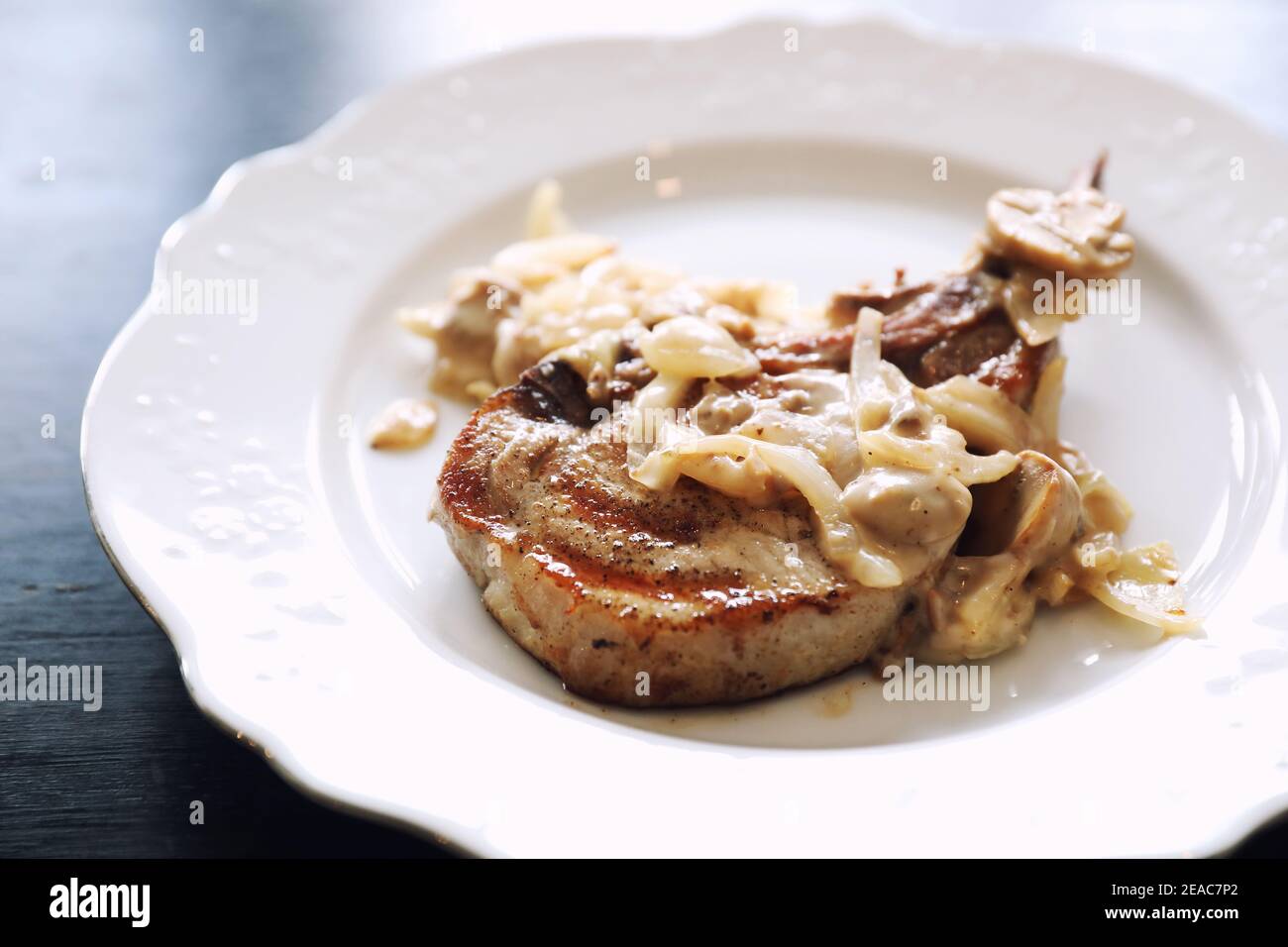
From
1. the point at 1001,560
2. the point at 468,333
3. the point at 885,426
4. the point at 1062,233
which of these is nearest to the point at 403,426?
the point at 468,333

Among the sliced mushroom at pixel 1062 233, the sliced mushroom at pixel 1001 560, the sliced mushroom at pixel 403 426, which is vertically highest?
the sliced mushroom at pixel 1062 233

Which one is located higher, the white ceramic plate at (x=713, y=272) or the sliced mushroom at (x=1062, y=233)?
the sliced mushroom at (x=1062, y=233)

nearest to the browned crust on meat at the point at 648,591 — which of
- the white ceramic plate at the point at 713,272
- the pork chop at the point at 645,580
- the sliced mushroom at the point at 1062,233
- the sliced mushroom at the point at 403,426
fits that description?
the pork chop at the point at 645,580

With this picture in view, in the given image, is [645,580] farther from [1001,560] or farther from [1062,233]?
[1062,233]

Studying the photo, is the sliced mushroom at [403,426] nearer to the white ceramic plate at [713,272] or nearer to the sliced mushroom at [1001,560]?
the white ceramic plate at [713,272]

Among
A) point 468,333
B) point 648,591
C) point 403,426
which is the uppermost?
point 468,333
